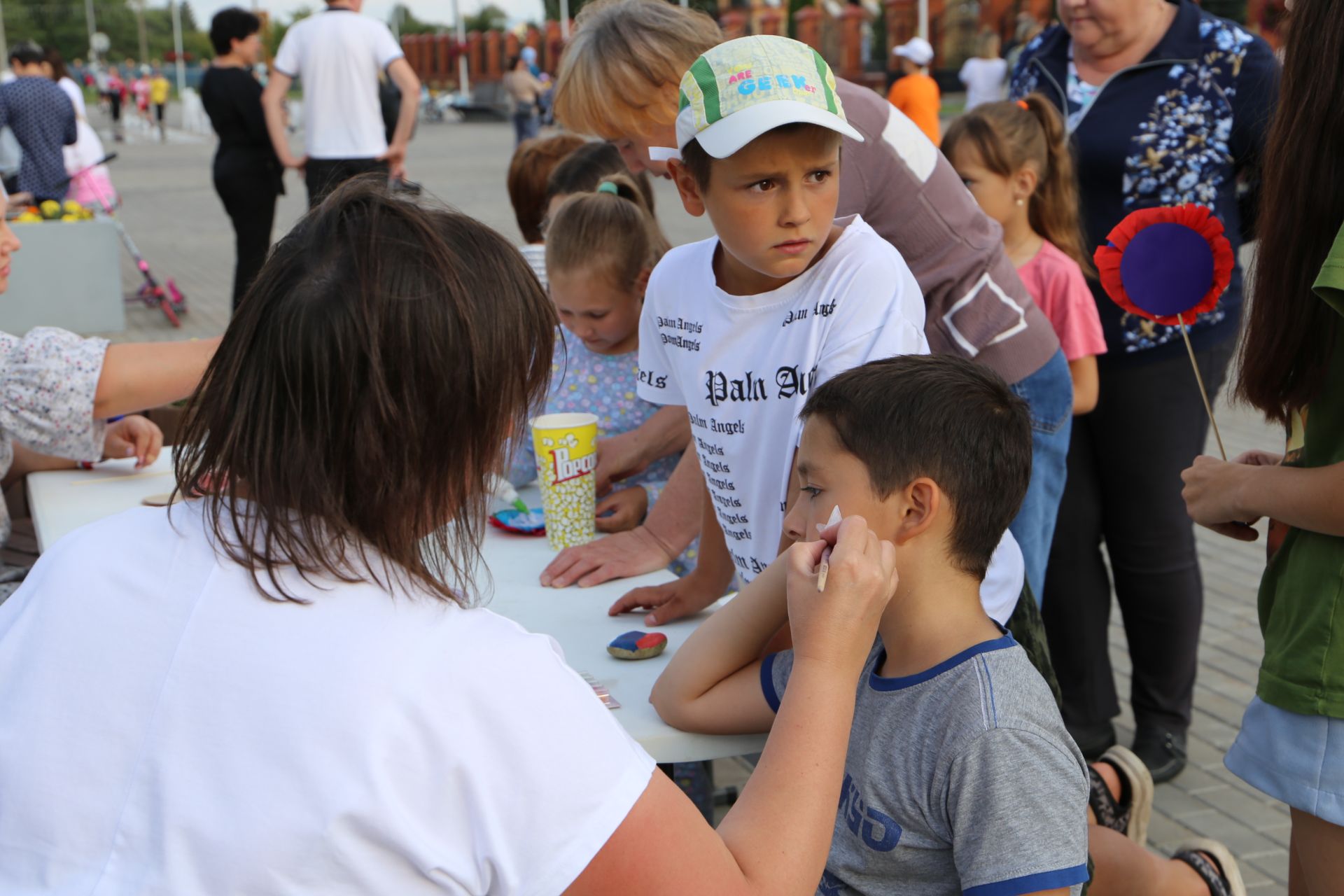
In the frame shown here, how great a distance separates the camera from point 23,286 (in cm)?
722

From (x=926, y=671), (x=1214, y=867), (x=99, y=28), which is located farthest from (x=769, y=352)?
(x=99, y=28)

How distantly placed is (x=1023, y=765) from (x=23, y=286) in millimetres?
7305

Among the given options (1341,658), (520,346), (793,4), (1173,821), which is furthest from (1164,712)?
(793,4)

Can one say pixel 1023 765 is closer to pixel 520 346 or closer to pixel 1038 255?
pixel 520 346

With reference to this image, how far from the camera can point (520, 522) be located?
7.83 feet

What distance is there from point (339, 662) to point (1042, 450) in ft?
5.58

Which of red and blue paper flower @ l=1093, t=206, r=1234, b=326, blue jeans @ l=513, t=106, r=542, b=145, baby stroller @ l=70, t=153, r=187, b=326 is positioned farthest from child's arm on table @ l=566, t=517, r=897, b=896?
blue jeans @ l=513, t=106, r=542, b=145

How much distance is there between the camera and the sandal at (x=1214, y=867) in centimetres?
210

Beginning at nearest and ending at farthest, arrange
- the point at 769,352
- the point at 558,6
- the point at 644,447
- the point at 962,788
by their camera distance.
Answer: the point at 962,788
the point at 769,352
the point at 644,447
the point at 558,6

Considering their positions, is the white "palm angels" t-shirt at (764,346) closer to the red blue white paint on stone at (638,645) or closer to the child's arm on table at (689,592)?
the child's arm on table at (689,592)

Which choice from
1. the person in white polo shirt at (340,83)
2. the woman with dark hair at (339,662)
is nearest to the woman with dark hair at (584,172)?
the woman with dark hair at (339,662)

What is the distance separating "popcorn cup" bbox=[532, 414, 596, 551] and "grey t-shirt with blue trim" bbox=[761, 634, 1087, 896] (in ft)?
2.59

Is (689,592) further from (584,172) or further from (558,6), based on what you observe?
(558,6)

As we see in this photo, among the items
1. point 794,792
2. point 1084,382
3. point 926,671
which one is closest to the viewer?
point 794,792
